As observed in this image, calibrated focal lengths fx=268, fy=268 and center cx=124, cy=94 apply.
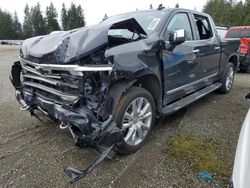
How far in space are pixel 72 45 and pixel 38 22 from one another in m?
88.0

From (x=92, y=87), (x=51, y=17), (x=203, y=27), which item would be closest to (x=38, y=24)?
(x=51, y=17)

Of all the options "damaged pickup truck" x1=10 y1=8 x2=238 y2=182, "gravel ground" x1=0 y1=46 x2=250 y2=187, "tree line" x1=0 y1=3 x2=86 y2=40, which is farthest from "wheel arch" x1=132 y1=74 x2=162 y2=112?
"tree line" x1=0 y1=3 x2=86 y2=40

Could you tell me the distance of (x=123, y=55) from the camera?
305 centimetres

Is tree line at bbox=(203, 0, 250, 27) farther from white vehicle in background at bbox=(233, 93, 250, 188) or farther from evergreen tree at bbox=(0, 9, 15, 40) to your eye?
evergreen tree at bbox=(0, 9, 15, 40)

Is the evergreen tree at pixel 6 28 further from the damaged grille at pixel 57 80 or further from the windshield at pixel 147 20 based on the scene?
the damaged grille at pixel 57 80

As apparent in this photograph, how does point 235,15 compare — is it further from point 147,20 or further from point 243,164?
point 243,164

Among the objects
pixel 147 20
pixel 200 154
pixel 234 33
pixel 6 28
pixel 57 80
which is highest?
pixel 147 20

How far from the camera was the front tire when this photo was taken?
314 centimetres

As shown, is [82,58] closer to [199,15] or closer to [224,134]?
[224,134]

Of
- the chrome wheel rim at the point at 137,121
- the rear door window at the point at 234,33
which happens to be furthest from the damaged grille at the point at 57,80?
the rear door window at the point at 234,33

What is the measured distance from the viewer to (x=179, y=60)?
4.06 metres

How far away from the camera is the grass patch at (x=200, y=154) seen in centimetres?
310

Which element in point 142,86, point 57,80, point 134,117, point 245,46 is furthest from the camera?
point 245,46

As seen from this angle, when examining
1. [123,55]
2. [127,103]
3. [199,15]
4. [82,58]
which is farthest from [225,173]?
[199,15]
